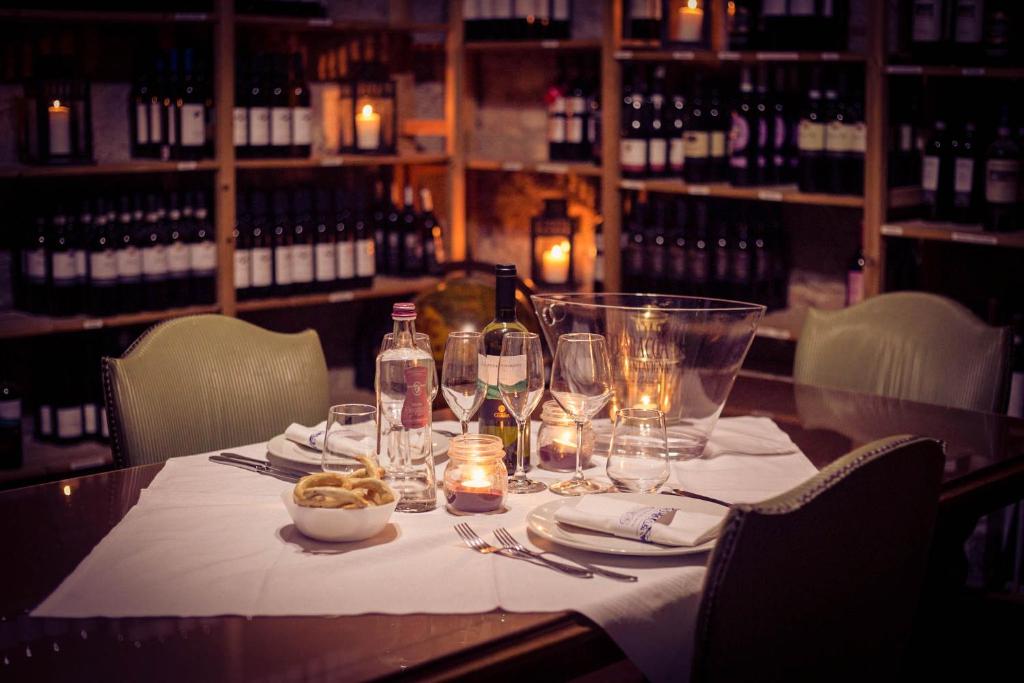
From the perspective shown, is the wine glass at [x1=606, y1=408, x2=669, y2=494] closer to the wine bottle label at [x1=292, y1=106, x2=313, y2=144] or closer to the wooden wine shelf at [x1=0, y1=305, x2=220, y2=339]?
the wooden wine shelf at [x1=0, y1=305, x2=220, y2=339]

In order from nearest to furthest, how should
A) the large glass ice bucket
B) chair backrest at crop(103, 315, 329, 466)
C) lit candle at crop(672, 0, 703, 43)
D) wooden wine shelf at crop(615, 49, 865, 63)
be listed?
the large glass ice bucket < chair backrest at crop(103, 315, 329, 466) < wooden wine shelf at crop(615, 49, 865, 63) < lit candle at crop(672, 0, 703, 43)

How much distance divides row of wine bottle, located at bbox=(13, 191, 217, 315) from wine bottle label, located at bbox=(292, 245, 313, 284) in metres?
0.27

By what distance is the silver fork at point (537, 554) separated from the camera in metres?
1.31

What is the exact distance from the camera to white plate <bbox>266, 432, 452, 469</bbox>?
1692mm

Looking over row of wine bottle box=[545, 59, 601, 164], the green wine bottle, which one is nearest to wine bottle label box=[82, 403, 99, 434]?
row of wine bottle box=[545, 59, 601, 164]

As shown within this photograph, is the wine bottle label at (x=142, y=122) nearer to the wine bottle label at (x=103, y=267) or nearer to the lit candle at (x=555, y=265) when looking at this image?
the wine bottle label at (x=103, y=267)

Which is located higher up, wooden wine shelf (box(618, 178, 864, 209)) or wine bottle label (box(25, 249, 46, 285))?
wooden wine shelf (box(618, 178, 864, 209))

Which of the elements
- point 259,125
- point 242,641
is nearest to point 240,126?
point 259,125

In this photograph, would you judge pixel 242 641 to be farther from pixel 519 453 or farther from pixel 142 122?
pixel 142 122

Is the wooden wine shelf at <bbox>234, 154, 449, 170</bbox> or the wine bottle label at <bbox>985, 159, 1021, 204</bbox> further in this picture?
the wooden wine shelf at <bbox>234, 154, 449, 170</bbox>

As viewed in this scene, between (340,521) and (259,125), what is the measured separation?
2542 millimetres

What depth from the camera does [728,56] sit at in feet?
11.5

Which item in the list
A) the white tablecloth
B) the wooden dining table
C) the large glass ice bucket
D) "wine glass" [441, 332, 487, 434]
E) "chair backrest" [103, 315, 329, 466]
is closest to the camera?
the wooden dining table

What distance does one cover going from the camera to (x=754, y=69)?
3740 mm
